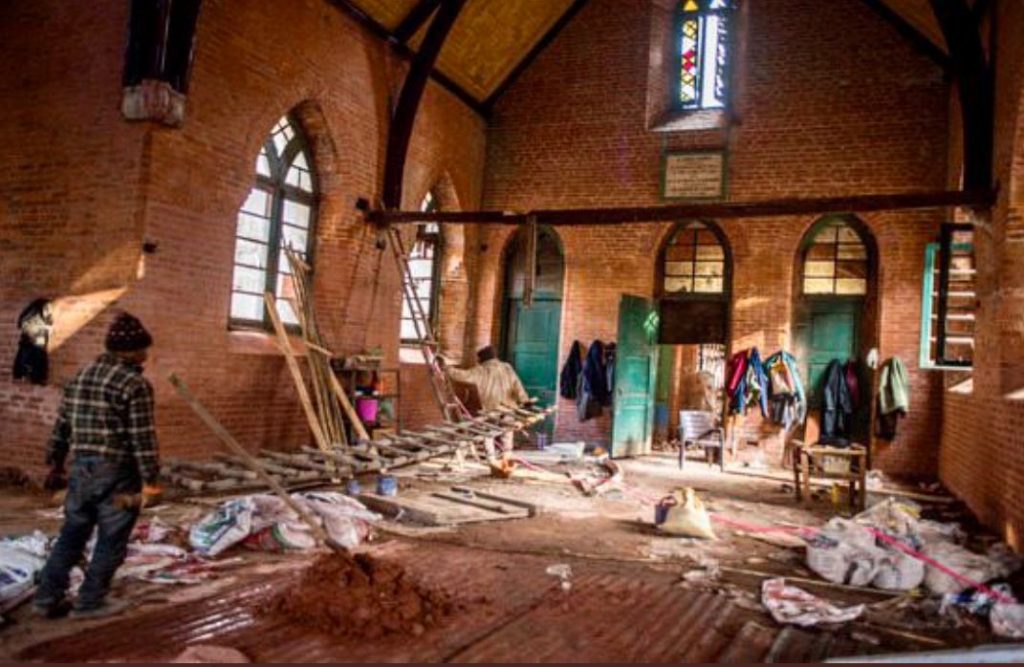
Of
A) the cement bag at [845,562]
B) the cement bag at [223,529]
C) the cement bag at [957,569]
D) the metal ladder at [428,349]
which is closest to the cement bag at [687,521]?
the cement bag at [845,562]

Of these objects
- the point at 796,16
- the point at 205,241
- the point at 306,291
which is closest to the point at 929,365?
the point at 796,16

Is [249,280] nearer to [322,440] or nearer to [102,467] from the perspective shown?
[322,440]

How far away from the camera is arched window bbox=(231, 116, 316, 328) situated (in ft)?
28.8

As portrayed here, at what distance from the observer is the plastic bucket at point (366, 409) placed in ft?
30.8

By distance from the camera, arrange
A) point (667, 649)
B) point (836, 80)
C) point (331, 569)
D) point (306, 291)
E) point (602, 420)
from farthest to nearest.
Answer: point (602, 420), point (836, 80), point (306, 291), point (331, 569), point (667, 649)

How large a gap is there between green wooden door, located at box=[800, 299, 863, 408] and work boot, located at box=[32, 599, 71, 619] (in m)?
9.93

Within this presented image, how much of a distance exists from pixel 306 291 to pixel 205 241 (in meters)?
1.52

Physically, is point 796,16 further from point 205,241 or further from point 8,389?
point 8,389

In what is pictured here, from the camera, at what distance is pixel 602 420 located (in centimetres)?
1233

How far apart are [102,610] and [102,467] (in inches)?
29.1

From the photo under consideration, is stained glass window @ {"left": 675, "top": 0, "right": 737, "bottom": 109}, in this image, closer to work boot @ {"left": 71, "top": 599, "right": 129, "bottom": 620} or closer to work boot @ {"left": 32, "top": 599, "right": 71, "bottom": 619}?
work boot @ {"left": 71, "top": 599, "right": 129, "bottom": 620}

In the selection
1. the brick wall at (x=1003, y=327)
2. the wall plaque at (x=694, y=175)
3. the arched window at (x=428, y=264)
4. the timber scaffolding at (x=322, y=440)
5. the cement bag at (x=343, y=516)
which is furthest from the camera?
the arched window at (x=428, y=264)

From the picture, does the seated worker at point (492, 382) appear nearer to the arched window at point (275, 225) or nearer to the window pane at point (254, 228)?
the arched window at point (275, 225)

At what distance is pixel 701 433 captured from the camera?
11.3m
